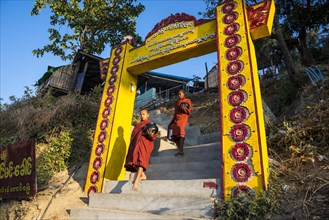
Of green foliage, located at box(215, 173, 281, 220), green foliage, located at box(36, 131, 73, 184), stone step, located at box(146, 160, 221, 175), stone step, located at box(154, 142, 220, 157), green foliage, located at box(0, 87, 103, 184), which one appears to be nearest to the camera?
green foliage, located at box(215, 173, 281, 220)

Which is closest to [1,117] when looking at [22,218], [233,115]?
[22,218]

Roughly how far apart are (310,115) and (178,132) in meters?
2.58

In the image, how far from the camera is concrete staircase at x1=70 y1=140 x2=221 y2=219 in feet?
11.7

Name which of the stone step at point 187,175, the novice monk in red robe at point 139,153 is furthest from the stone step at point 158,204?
the stone step at point 187,175

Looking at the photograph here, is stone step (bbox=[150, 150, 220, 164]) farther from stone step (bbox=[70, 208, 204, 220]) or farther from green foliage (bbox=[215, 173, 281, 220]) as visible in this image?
stone step (bbox=[70, 208, 204, 220])

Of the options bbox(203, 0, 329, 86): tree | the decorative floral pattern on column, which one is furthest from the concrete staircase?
bbox(203, 0, 329, 86): tree

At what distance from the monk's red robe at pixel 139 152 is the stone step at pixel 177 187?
28cm

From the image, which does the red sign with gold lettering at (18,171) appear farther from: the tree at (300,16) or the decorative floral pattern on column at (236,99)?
the tree at (300,16)

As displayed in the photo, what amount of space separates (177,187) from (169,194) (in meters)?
0.16

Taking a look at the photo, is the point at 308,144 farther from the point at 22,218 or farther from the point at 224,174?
the point at 22,218

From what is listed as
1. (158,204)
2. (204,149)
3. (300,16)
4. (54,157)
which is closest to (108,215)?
(158,204)

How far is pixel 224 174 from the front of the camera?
377cm

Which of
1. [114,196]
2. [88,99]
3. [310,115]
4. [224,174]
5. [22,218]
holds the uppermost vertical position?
[88,99]

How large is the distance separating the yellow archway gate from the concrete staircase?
0.28m
